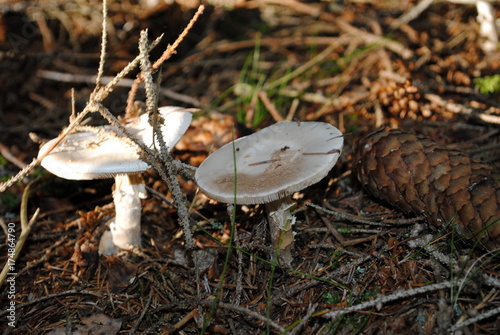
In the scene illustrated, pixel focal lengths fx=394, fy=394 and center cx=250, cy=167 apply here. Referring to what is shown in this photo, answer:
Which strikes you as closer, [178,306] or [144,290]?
[178,306]

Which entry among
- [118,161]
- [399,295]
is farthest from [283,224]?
[118,161]

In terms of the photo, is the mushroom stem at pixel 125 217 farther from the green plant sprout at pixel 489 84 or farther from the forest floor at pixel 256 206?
the green plant sprout at pixel 489 84

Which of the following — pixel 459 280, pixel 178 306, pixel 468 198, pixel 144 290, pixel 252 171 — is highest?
pixel 252 171

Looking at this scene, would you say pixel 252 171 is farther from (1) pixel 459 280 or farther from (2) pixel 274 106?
(2) pixel 274 106

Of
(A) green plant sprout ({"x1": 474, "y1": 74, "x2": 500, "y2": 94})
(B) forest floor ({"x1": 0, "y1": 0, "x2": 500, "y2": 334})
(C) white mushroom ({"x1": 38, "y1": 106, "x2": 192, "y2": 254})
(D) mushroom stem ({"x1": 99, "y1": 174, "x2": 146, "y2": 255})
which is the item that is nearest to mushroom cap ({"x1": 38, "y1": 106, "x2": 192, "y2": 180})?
(C) white mushroom ({"x1": 38, "y1": 106, "x2": 192, "y2": 254})

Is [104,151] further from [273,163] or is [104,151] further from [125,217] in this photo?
[273,163]

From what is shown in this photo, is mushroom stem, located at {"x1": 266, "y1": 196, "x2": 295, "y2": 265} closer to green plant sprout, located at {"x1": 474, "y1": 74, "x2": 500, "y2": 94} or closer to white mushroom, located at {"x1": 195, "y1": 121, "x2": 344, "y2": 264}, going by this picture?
white mushroom, located at {"x1": 195, "y1": 121, "x2": 344, "y2": 264}

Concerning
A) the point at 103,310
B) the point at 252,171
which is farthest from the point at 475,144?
the point at 103,310

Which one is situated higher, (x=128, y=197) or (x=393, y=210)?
(x=128, y=197)
